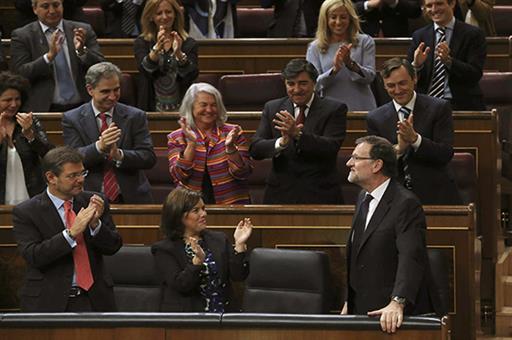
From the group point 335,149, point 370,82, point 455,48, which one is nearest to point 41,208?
point 335,149

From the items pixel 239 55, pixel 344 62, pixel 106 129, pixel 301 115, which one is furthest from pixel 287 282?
pixel 239 55

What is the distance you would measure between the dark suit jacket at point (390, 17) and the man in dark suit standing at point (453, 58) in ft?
3.22

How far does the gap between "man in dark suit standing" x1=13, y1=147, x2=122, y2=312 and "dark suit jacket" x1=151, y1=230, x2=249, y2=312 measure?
0.55 feet

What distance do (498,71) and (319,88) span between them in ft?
4.93

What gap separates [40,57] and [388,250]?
2451 mm

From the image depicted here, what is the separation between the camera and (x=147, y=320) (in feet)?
12.3

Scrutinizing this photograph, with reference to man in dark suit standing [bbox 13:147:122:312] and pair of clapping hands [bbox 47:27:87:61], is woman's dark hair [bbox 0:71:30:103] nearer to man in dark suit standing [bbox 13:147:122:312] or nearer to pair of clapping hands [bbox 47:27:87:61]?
pair of clapping hands [bbox 47:27:87:61]

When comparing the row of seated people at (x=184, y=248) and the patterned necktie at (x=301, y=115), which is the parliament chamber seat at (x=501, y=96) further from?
the row of seated people at (x=184, y=248)

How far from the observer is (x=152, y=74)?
19.3 ft

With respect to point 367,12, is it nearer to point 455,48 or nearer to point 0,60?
point 455,48

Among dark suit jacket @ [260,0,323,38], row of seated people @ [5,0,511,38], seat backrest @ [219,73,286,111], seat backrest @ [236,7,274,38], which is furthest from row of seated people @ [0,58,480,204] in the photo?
seat backrest @ [236,7,274,38]

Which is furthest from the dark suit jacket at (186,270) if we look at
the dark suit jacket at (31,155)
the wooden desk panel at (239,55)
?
the wooden desk panel at (239,55)

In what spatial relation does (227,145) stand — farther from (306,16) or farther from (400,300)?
(306,16)

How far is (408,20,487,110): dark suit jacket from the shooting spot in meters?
5.75
